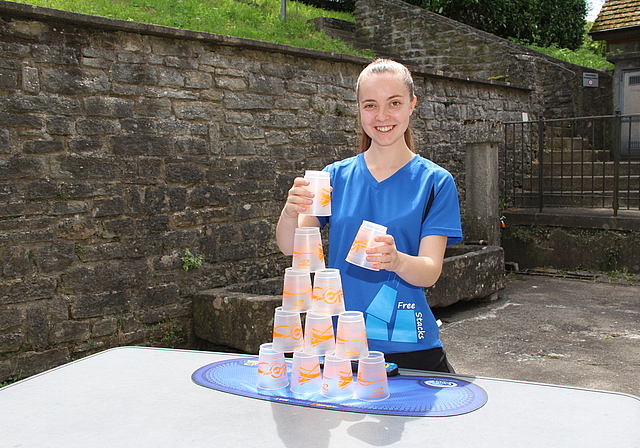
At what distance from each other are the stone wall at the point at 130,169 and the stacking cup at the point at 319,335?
319 centimetres

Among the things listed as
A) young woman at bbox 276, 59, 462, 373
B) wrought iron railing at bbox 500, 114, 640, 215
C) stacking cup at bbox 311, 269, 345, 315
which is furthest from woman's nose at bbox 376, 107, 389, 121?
wrought iron railing at bbox 500, 114, 640, 215

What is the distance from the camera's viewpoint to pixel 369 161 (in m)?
2.14

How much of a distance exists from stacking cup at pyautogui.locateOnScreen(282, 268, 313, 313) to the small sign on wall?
422 inches

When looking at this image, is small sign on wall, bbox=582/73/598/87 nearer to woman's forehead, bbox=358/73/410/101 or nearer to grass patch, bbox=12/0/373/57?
grass patch, bbox=12/0/373/57

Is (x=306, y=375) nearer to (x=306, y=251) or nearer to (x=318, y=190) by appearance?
(x=306, y=251)

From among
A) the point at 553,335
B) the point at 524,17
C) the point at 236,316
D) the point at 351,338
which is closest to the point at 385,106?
the point at 351,338

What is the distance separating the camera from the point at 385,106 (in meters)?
2.02

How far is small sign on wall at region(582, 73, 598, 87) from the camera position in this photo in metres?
11.1

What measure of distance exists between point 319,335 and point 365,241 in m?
0.31

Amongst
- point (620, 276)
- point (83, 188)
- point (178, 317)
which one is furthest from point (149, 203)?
point (620, 276)

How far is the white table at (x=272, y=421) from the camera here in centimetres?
153

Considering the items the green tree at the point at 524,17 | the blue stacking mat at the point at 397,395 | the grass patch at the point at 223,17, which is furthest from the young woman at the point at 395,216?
the green tree at the point at 524,17

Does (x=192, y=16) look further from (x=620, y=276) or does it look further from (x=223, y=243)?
(x=620, y=276)

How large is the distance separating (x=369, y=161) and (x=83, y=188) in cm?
310
